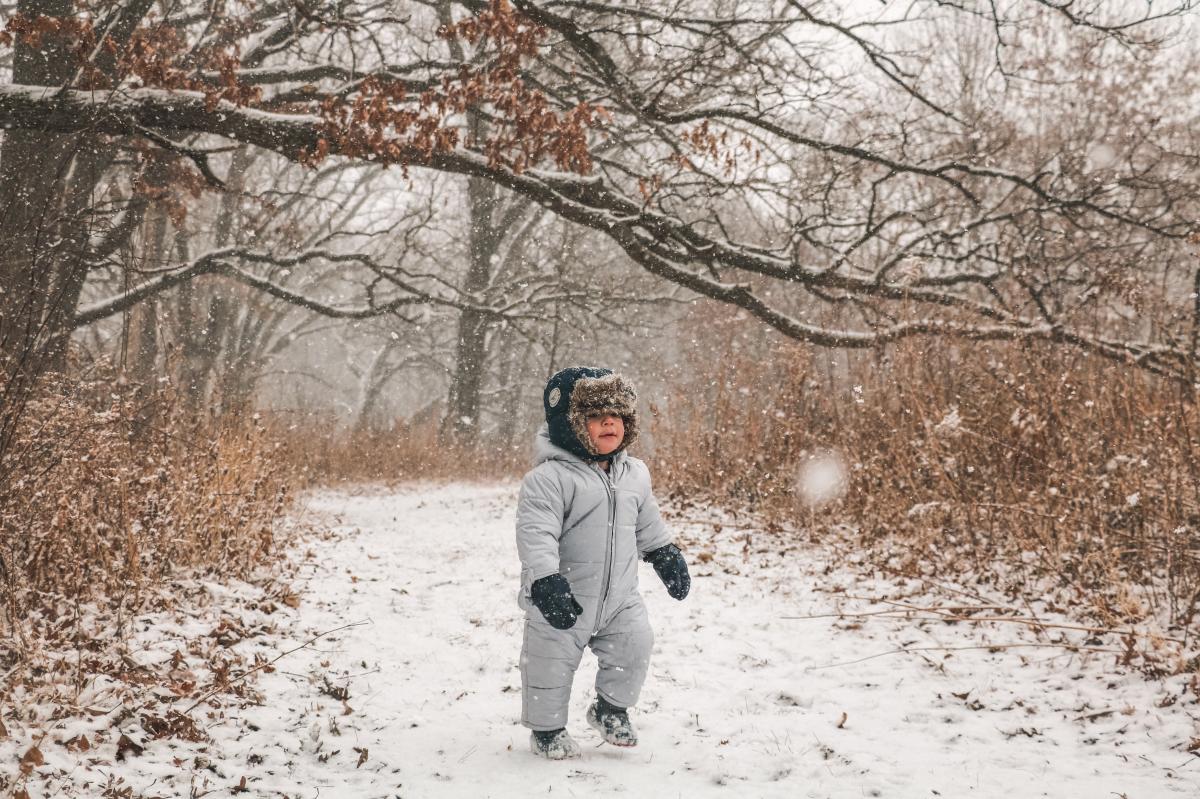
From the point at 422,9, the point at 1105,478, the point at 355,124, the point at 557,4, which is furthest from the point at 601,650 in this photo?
the point at 422,9

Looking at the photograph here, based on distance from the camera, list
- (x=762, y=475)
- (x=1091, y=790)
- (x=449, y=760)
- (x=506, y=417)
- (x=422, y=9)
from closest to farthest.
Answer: (x=1091, y=790) → (x=449, y=760) → (x=762, y=475) → (x=422, y=9) → (x=506, y=417)

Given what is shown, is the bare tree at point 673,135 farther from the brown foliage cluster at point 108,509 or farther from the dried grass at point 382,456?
the dried grass at point 382,456

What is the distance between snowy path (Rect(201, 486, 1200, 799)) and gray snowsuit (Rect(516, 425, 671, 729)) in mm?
279

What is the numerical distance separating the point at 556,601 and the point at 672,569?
679mm

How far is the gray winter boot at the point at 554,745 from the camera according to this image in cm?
289

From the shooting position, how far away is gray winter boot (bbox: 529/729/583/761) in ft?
9.48

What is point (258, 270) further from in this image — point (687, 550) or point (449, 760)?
point (449, 760)

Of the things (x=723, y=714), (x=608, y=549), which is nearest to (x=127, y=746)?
(x=608, y=549)

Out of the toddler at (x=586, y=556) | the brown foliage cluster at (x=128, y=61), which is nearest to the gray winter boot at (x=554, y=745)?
the toddler at (x=586, y=556)

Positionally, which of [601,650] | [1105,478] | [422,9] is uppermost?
[422,9]

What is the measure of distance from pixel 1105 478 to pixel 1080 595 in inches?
26.3

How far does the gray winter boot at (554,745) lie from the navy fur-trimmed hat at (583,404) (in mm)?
1080

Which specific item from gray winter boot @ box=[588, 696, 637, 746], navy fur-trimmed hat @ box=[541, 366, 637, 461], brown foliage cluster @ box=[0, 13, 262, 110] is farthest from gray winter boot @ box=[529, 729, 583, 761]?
brown foliage cluster @ box=[0, 13, 262, 110]

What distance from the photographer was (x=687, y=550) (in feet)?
21.4
